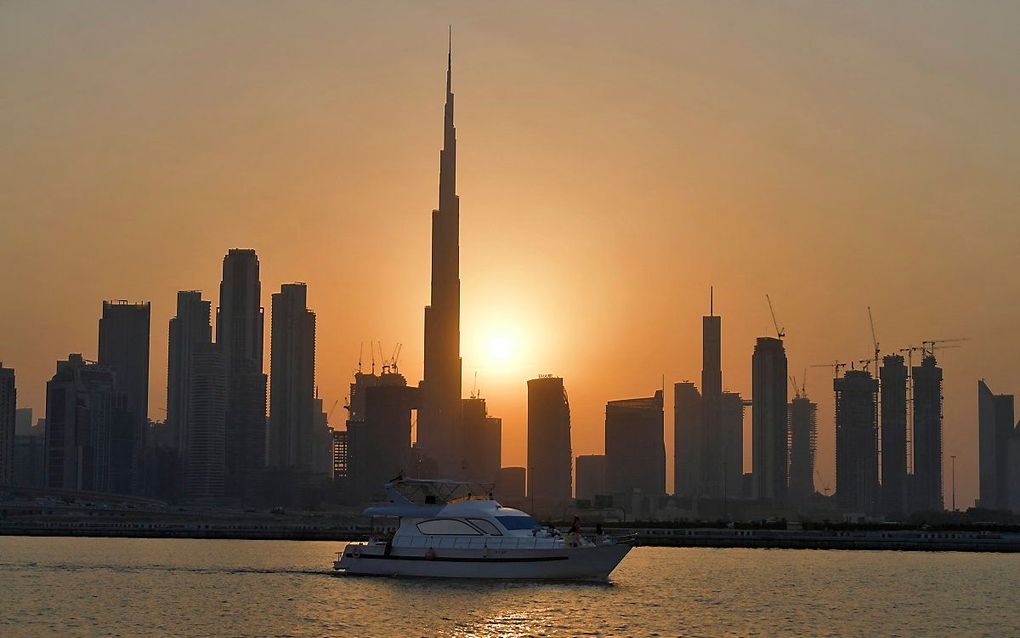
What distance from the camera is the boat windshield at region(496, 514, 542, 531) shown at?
95.8 meters

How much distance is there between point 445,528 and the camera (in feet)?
319

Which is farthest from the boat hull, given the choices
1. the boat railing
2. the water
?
the water

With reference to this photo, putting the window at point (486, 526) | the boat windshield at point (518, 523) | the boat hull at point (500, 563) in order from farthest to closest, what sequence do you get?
the boat windshield at point (518, 523)
the window at point (486, 526)
the boat hull at point (500, 563)

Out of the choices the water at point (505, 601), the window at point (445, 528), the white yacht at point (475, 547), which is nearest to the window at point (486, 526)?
the white yacht at point (475, 547)

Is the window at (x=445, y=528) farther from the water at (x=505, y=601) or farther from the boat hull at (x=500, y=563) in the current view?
the water at (x=505, y=601)

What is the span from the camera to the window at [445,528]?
96188 millimetres

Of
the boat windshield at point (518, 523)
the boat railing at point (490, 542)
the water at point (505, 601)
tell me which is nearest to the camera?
the water at point (505, 601)

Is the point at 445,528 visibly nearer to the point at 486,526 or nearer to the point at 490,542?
the point at 486,526

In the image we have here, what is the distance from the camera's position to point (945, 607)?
88.2m

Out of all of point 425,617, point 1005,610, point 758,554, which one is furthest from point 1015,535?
point 425,617

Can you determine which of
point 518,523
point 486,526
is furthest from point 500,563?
point 518,523

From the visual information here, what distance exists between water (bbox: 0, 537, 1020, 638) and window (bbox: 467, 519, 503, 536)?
343 cm

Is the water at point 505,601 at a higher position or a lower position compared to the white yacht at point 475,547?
lower

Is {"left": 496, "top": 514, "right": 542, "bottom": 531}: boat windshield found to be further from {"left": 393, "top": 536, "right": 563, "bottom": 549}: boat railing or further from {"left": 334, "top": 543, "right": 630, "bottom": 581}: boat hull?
{"left": 334, "top": 543, "right": 630, "bottom": 581}: boat hull
